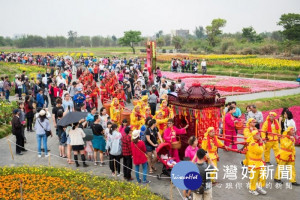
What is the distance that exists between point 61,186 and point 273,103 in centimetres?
1408

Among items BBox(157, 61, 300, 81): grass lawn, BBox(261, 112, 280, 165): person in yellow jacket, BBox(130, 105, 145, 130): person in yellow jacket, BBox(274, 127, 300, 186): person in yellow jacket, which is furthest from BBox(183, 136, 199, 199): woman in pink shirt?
BBox(157, 61, 300, 81): grass lawn

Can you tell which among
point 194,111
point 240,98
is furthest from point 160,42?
point 194,111

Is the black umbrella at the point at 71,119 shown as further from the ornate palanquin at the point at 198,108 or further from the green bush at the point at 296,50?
the green bush at the point at 296,50

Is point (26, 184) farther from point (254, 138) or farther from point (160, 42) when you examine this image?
point (160, 42)

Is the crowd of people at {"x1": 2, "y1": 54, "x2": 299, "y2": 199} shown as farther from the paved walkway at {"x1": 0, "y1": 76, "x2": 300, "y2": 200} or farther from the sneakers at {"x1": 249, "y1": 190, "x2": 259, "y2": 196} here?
the paved walkway at {"x1": 0, "y1": 76, "x2": 300, "y2": 200}

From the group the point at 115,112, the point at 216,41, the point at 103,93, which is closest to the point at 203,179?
the point at 115,112

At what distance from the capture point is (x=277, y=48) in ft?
171

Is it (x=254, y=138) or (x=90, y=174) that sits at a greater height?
(x=254, y=138)

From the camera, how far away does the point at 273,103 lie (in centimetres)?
1814

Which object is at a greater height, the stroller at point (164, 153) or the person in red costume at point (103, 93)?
the person in red costume at point (103, 93)

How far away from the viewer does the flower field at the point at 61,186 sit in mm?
7688

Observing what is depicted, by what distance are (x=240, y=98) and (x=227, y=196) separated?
1316 centimetres

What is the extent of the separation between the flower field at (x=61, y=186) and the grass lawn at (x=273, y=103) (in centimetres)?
1084

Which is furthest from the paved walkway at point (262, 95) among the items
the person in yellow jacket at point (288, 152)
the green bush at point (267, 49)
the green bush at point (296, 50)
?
the green bush at point (267, 49)
